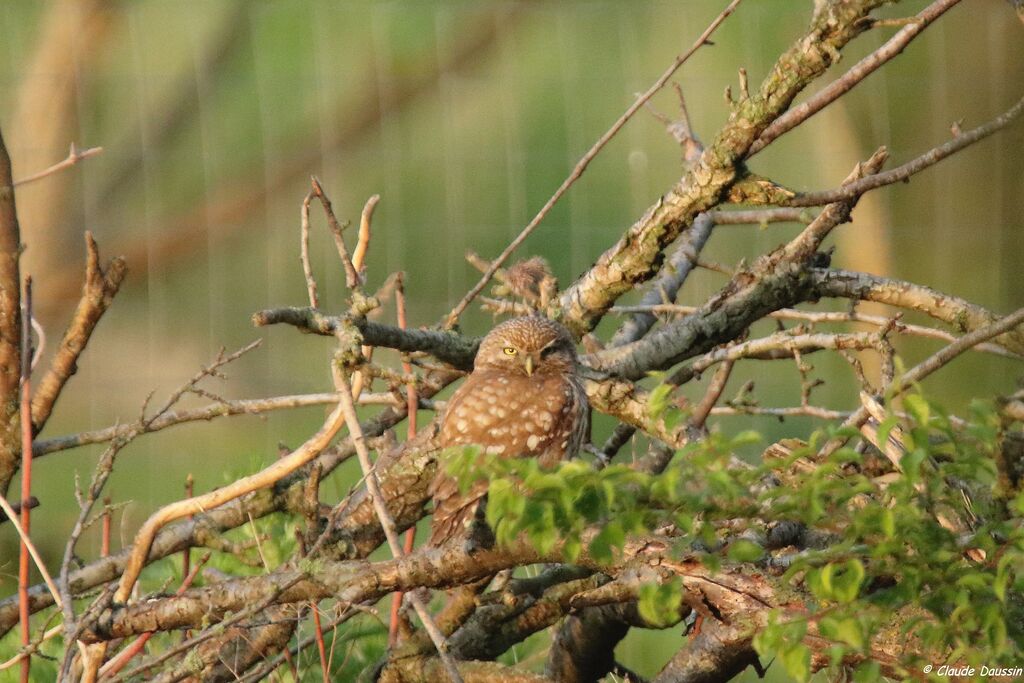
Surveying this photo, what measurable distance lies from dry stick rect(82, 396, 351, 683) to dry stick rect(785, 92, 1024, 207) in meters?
0.90

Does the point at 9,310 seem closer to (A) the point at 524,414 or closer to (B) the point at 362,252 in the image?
(B) the point at 362,252

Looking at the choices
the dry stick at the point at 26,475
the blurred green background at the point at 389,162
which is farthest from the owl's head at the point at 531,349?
the blurred green background at the point at 389,162

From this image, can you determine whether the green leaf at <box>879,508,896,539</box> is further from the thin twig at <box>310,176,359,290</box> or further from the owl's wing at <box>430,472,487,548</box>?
the owl's wing at <box>430,472,487,548</box>

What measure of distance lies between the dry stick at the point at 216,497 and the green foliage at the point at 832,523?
0.58 meters

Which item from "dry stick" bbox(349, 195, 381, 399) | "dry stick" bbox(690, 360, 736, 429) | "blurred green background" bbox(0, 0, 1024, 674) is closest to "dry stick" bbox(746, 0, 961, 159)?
"dry stick" bbox(690, 360, 736, 429)

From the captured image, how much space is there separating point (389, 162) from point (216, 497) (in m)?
3.30

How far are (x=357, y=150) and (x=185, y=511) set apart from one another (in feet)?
10.5

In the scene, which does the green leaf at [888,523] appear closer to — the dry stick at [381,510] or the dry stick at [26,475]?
the dry stick at [381,510]

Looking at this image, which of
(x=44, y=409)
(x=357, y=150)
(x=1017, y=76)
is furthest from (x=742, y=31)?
(x=44, y=409)

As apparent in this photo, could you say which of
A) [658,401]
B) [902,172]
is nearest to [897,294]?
[902,172]

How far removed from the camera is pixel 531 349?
3.07 meters

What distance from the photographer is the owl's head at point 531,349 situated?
120 inches

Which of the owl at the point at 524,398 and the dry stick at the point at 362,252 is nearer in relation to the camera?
the dry stick at the point at 362,252

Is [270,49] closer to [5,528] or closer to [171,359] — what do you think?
[171,359]
